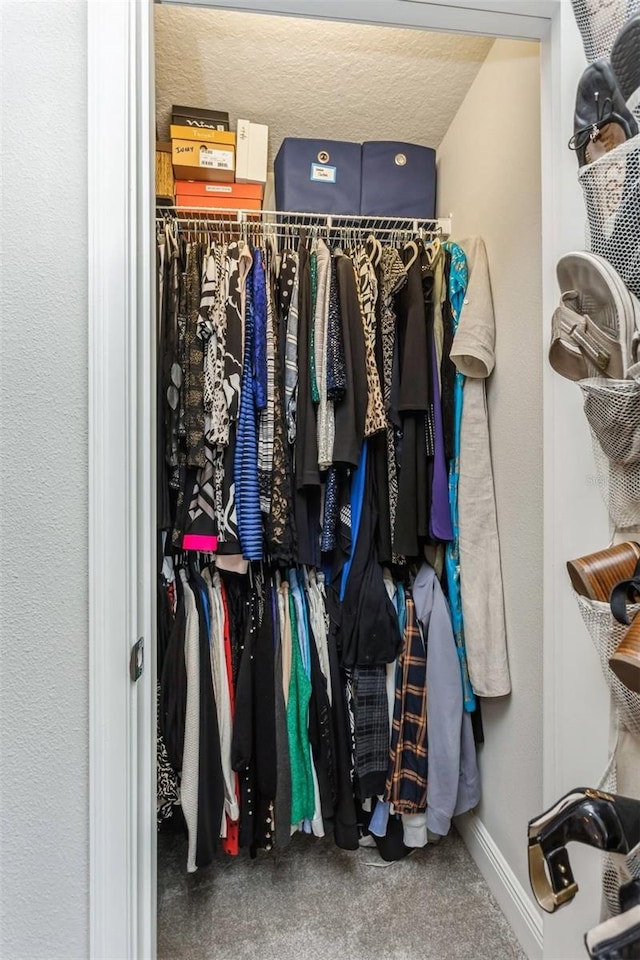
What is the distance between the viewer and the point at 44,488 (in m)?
0.76

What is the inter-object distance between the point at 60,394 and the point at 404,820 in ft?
5.05

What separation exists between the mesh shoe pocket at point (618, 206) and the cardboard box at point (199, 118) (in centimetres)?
137

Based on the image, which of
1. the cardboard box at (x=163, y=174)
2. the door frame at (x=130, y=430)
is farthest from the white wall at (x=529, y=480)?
the cardboard box at (x=163, y=174)

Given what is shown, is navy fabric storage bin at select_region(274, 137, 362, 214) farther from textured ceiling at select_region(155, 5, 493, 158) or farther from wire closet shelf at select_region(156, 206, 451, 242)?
textured ceiling at select_region(155, 5, 493, 158)

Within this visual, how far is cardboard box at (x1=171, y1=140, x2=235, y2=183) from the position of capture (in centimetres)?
158

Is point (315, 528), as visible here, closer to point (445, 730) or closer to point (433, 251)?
point (445, 730)

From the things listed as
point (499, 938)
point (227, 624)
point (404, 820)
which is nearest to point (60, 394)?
point (227, 624)

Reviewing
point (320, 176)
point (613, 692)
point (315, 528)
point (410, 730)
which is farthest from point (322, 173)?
point (410, 730)

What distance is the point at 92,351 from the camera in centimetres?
77

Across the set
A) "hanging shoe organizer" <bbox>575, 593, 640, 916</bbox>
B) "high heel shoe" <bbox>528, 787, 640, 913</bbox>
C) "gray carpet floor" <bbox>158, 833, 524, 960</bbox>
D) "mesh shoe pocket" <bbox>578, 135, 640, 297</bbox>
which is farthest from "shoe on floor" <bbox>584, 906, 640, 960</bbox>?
"gray carpet floor" <bbox>158, 833, 524, 960</bbox>

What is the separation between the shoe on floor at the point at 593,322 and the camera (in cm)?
62

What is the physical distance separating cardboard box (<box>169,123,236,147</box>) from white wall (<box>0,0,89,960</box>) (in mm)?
882

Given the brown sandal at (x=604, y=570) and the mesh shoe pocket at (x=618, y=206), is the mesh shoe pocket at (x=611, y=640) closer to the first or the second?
the brown sandal at (x=604, y=570)

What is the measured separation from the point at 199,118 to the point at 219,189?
0.70 ft
